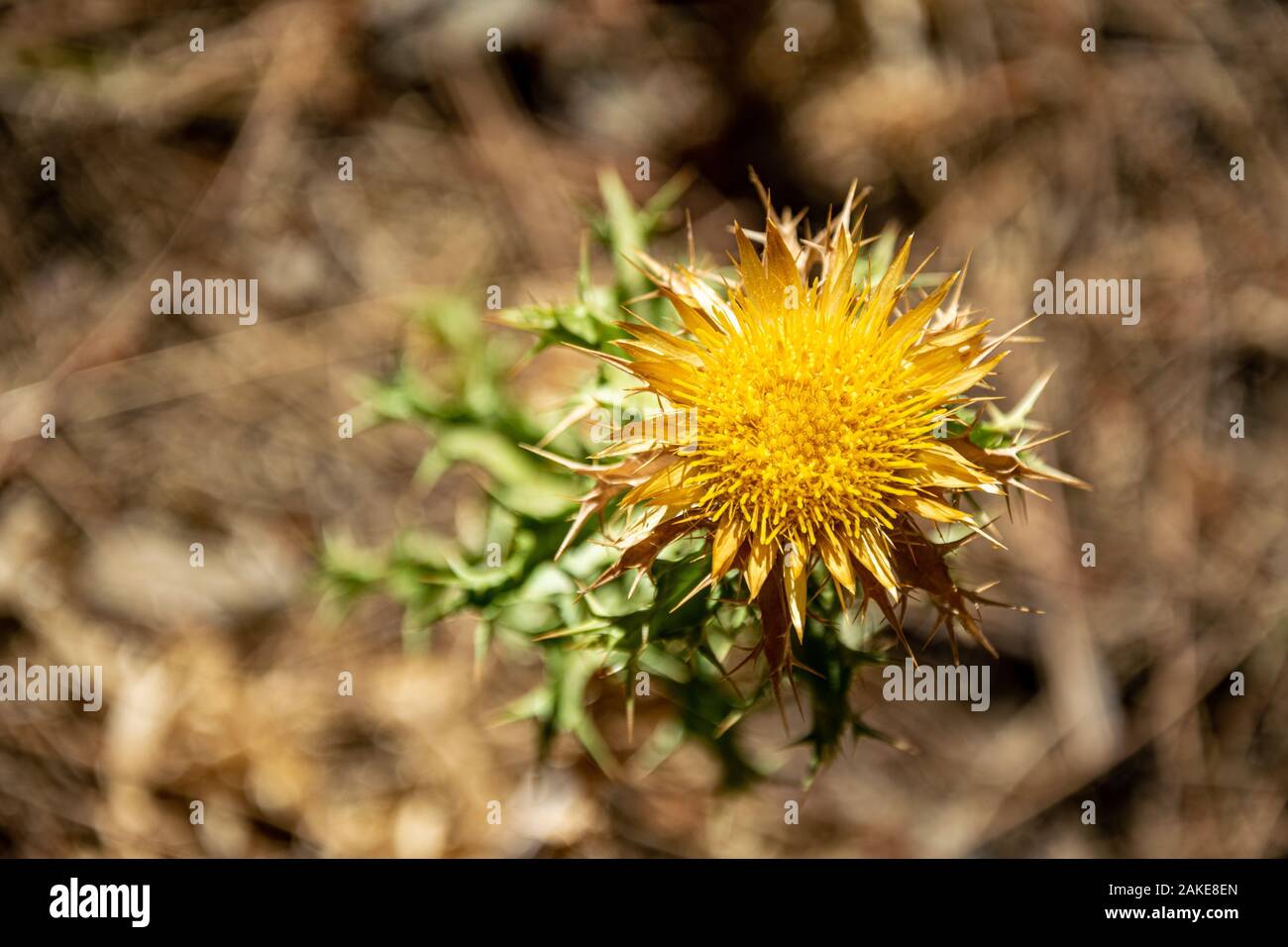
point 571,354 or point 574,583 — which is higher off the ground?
point 571,354

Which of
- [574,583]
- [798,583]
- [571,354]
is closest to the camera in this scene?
[798,583]

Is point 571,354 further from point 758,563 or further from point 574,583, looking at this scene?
point 758,563

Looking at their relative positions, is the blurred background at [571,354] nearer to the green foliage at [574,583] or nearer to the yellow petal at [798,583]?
the green foliage at [574,583]

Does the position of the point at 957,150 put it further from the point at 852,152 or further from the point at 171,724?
the point at 171,724

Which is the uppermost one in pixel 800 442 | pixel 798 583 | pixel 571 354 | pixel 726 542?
pixel 571 354

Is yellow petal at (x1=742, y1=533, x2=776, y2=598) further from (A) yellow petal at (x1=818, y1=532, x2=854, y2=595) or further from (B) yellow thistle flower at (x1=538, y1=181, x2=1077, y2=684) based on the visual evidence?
(A) yellow petal at (x1=818, y1=532, x2=854, y2=595)

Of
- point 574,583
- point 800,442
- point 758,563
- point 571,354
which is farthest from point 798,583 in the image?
point 571,354

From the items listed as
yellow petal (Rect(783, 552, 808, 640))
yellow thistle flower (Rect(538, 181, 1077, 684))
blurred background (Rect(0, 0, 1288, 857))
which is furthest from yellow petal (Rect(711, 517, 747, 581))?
blurred background (Rect(0, 0, 1288, 857))
